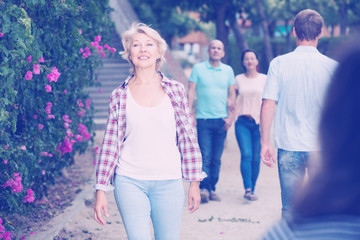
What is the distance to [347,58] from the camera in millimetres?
1204

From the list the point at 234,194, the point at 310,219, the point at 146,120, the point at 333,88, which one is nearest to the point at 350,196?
the point at 310,219

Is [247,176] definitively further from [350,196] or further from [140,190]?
[350,196]

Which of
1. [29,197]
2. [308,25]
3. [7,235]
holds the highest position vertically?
[308,25]

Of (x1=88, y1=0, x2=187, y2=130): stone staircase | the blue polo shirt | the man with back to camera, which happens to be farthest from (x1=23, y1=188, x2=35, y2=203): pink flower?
(x1=88, y1=0, x2=187, y2=130): stone staircase

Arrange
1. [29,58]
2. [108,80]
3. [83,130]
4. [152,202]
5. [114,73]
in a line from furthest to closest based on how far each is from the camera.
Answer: [114,73] → [108,80] → [83,130] → [29,58] → [152,202]

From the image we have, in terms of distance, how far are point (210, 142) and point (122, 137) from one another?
411 centimetres

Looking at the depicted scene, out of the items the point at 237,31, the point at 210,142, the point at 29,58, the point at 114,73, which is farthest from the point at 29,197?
the point at 237,31

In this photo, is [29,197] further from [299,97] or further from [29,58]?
[299,97]

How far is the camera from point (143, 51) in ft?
13.0

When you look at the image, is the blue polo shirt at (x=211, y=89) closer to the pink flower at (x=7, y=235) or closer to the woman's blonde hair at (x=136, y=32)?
the pink flower at (x=7, y=235)

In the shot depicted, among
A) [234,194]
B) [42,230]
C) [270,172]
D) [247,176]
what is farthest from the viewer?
[270,172]

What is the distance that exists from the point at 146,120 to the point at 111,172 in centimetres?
37

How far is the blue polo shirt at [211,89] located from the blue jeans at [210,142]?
0.09 m

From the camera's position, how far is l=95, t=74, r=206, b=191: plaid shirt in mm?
3703
